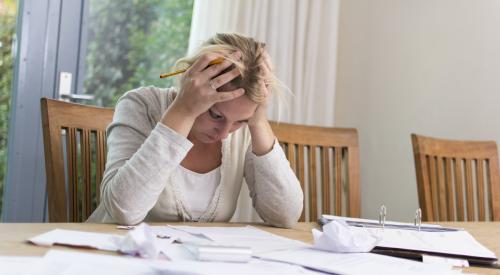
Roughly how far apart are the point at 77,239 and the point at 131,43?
6.73 feet

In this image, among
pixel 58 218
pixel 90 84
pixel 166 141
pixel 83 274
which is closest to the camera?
pixel 83 274

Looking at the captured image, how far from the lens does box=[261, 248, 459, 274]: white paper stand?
3.06ft

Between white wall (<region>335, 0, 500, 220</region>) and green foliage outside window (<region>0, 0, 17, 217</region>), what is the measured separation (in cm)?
151

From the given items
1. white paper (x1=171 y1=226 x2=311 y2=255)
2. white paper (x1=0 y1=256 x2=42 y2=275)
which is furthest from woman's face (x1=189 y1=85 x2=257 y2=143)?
white paper (x1=0 y1=256 x2=42 y2=275)

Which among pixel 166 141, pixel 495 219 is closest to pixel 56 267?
pixel 166 141

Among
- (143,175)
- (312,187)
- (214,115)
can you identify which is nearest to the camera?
(143,175)

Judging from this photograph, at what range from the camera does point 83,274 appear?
28.6 inches

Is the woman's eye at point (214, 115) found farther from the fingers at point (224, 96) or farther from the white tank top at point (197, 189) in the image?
the white tank top at point (197, 189)

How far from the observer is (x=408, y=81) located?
3061 mm

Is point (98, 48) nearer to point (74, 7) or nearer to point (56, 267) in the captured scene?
point (74, 7)

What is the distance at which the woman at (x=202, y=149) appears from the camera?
1.33 m

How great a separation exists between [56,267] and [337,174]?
1.25 meters

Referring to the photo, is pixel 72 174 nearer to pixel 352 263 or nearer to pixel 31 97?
pixel 352 263

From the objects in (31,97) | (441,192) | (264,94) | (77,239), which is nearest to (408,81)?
(441,192)
